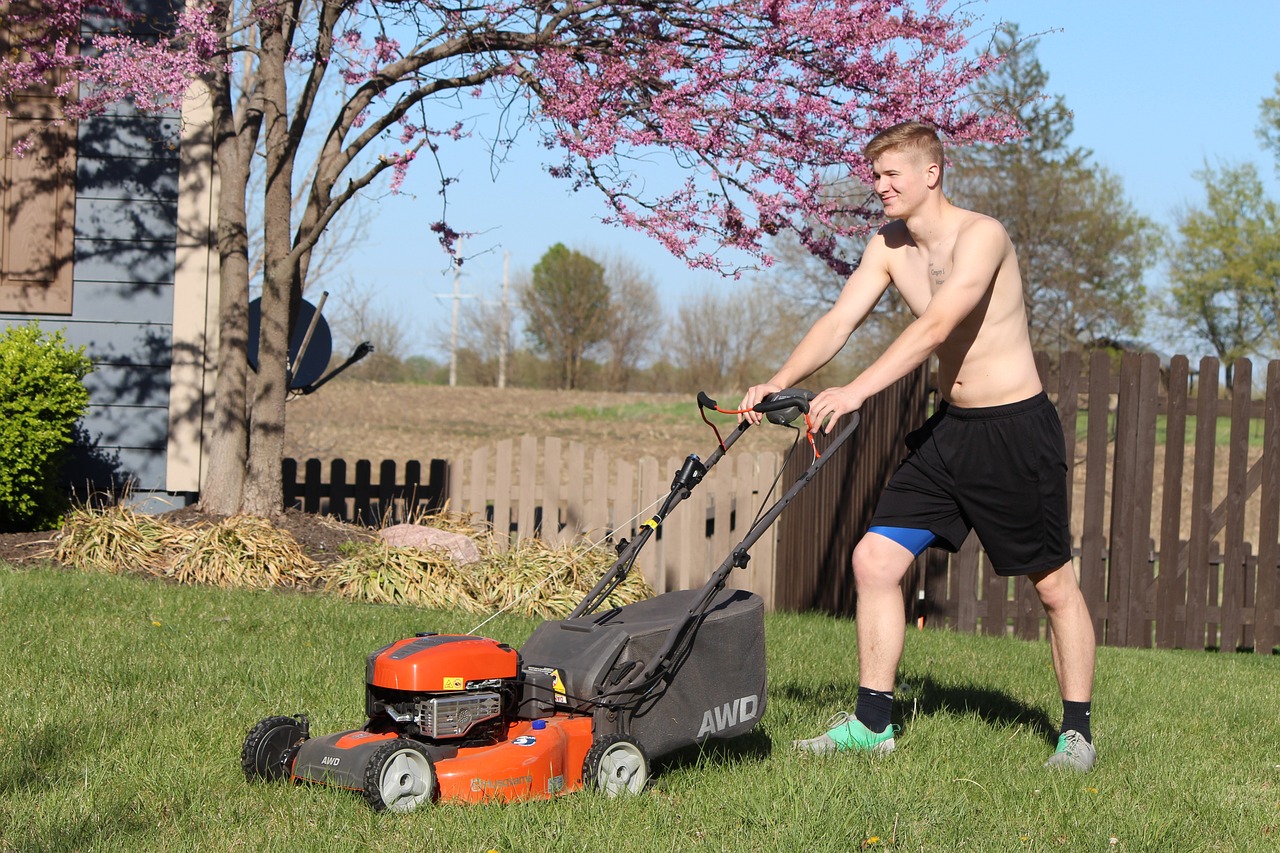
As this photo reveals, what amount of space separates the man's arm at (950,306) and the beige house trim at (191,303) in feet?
21.5

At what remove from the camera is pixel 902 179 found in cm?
427

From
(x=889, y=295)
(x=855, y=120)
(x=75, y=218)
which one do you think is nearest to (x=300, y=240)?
(x=75, y=218)

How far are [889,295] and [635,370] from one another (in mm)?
21241

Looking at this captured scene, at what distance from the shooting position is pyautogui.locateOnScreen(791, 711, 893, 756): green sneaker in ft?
13.8

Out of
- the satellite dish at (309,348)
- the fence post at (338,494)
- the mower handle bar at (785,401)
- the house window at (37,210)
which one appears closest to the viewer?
the mower handle bar at (785,401)

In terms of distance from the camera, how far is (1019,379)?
169 inches

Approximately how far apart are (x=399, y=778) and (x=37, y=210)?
736cm

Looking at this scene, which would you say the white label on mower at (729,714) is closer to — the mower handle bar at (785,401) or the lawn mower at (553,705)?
the lawn mower at (553,705)

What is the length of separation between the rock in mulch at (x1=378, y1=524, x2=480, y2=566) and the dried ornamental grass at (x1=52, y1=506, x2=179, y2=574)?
1325 mm

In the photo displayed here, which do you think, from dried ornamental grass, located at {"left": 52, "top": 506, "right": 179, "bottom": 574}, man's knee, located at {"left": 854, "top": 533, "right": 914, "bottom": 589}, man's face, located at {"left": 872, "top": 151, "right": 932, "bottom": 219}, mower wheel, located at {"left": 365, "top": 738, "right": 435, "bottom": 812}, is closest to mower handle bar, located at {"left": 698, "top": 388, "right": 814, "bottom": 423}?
man's knee, located at {"left": 854, "top": 533, "right": 914, "bottom": 589}

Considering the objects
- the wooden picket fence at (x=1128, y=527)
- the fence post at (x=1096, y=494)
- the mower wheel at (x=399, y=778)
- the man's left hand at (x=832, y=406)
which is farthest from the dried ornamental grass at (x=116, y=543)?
the fence post at (x=1096, y=494)

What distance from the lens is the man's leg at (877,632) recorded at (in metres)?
4.28

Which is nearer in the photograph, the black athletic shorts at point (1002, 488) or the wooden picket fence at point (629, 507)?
the black athletic shorts at point (1002, 488)

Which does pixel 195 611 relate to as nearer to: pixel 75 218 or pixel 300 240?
pixel 300 240
